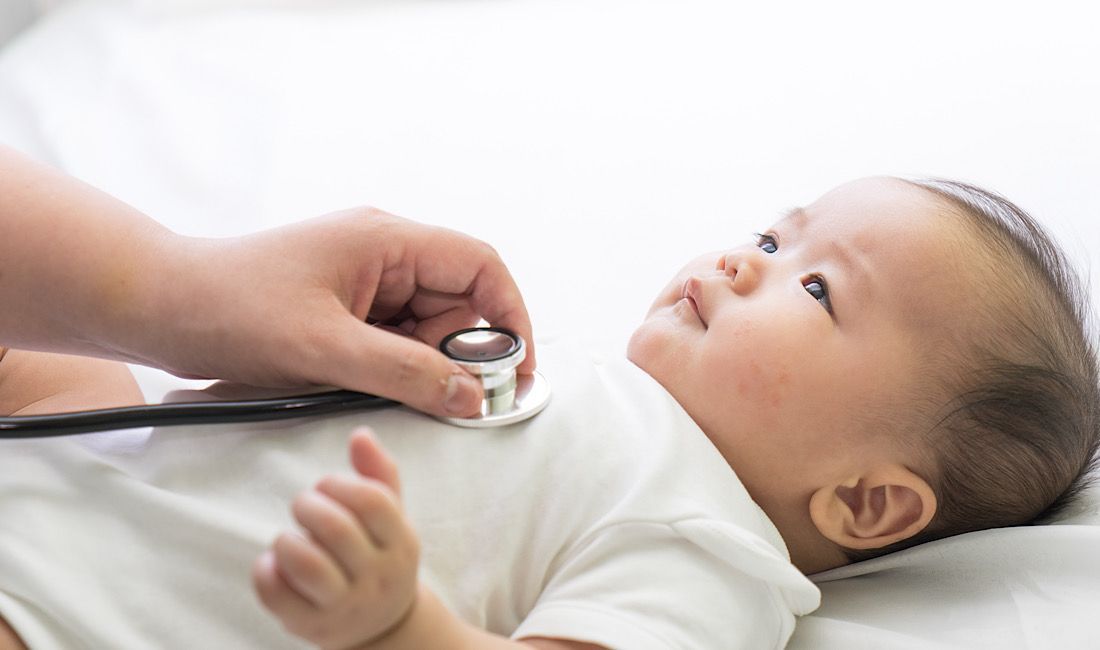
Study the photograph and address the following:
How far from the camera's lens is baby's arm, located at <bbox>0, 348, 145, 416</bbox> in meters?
1.14

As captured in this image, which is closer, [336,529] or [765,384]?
[336,529]

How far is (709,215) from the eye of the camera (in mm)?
1714

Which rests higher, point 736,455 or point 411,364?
point 411,364

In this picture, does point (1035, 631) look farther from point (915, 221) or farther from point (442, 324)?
point (442, 324)

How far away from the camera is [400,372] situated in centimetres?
97

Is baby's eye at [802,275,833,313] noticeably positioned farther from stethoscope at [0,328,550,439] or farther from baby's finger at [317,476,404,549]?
baby's finger at [317,476,404,549]

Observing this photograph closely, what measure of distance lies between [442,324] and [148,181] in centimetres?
80

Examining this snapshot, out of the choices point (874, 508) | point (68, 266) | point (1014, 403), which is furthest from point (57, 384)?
point (1014, 403)

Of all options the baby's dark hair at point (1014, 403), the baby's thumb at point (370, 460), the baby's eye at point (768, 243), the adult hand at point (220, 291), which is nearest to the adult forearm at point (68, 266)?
the adult hand at point (220, 291)

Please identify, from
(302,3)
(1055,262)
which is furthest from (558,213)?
(302,3)

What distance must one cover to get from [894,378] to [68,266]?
732 millimetres

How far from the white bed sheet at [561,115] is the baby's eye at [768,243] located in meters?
0.27

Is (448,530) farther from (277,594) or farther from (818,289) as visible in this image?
(818,289)

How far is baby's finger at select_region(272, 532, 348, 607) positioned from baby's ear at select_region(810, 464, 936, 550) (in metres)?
0.56
